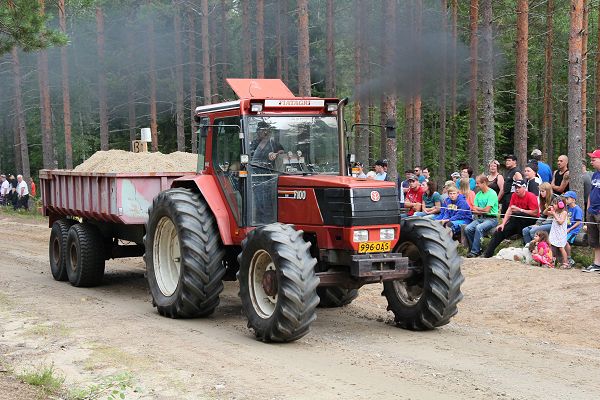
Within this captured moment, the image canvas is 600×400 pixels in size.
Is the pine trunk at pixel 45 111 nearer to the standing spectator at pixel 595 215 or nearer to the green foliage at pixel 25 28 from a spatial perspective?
the green foliage at pixel 25 28

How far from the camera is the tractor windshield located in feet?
31.2

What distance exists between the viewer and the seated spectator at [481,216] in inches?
565

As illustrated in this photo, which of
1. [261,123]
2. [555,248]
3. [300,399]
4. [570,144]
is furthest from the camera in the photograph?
[570,144]

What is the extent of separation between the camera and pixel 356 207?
28.7 feet

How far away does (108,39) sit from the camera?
4034 centimetres

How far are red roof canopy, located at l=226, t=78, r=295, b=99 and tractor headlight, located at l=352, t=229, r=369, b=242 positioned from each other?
2217 millimetres

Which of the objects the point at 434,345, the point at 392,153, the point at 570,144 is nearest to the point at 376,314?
the point at 434,345

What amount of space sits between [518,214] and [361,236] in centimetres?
597

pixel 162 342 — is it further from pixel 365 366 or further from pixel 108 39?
pixel 108 39

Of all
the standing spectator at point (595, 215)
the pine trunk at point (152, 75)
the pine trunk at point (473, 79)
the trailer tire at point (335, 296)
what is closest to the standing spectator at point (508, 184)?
the standing spectator at point (595, 215)

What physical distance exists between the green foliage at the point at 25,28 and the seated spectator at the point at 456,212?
8005mm

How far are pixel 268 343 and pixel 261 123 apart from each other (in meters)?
2.69

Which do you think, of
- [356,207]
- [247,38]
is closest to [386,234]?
[356,207]

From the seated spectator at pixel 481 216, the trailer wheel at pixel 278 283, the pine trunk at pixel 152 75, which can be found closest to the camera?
the trailer wheel at pixel 278 283
